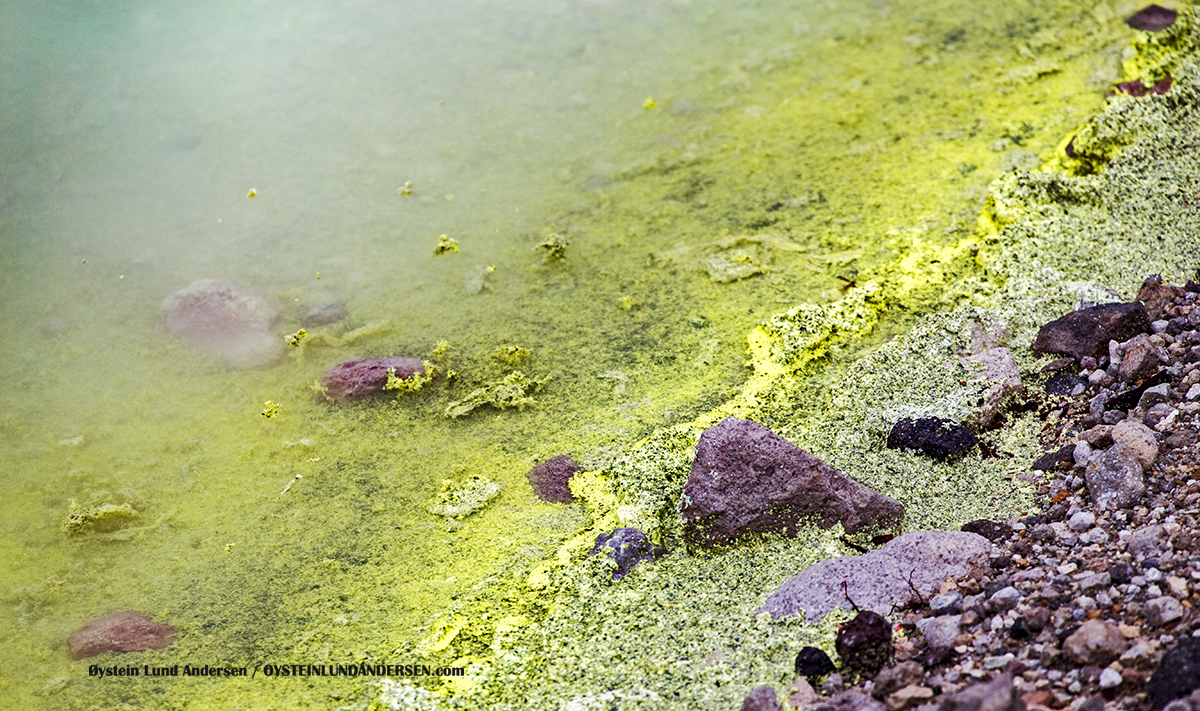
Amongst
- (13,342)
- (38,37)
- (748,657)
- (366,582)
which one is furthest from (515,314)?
(38,37)

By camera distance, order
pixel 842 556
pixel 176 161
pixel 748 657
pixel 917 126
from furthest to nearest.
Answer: pixel 176 161 → pixel 917 126 → pixel 842 556 → pixel 748 657

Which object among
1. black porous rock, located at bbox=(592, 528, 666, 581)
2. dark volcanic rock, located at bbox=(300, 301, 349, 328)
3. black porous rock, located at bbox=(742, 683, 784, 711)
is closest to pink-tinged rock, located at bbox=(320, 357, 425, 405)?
dark volcanic rock, located at bbox=(300, 301, 349, 328)

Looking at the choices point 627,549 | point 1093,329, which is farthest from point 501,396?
point 1093,329

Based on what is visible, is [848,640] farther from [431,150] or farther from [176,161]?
[176,161]

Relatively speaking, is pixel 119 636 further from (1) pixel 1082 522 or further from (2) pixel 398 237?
(1) pixel 1082 522

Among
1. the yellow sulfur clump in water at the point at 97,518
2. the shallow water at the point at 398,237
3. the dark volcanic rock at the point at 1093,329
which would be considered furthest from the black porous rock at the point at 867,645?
the yellow sulfur clump in water at the point at 97,518

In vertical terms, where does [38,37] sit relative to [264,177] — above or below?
above
